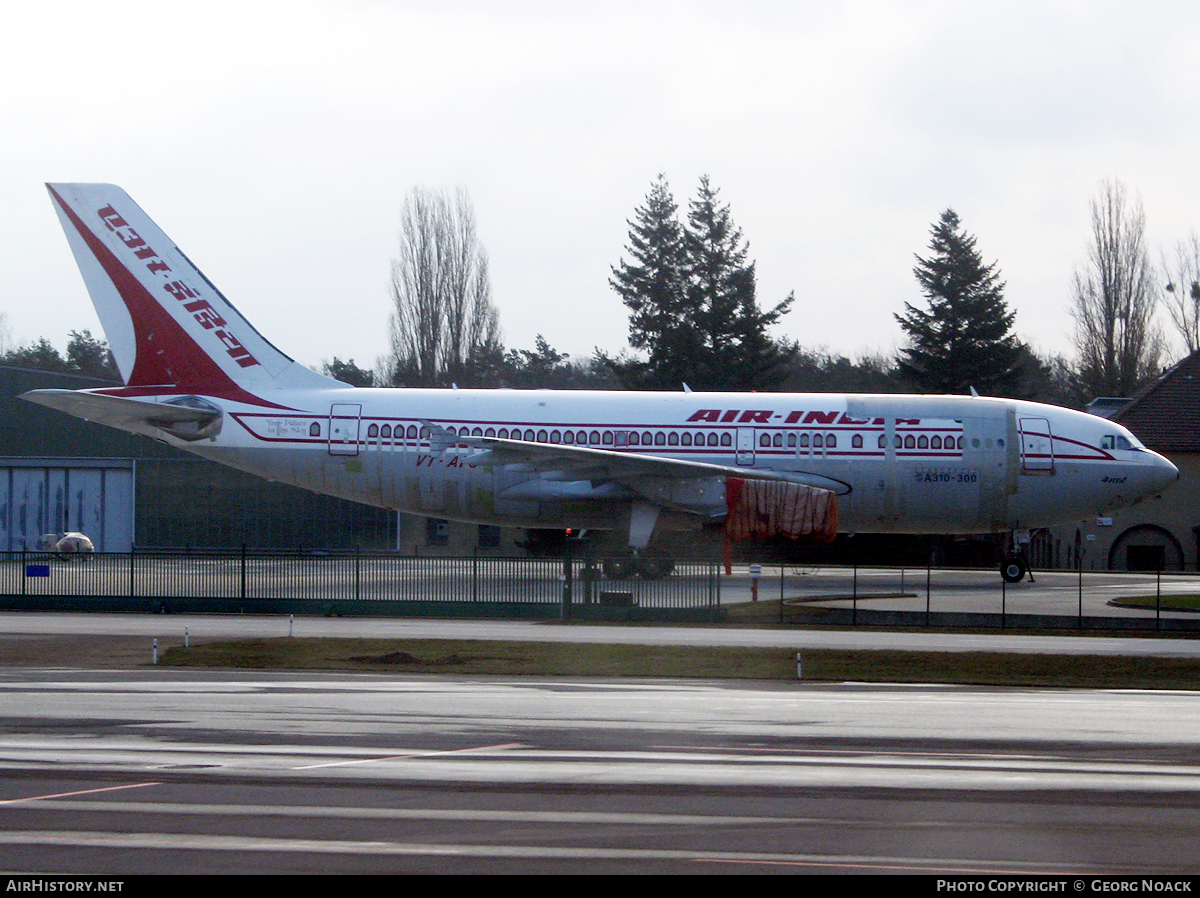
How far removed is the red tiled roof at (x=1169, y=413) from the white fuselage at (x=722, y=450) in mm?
15391

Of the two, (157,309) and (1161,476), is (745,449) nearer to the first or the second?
(1161,476)

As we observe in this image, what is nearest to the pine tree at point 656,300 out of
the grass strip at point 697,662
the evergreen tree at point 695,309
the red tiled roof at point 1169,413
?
the evergreen tree at point 695,309

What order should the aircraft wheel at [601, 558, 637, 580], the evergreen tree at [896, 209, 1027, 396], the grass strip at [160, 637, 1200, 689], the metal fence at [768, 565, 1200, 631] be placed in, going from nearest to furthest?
the grass strip at [160, 637, 1200, 689] < the metal fence at [768, 565, 1200, 631] < the aircraft wheel at [601, 558, 637, 580] < the evergreen tree at [896, 209, 1027, 396]

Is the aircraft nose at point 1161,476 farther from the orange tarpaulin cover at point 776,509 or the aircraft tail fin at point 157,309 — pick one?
the aircraft tail fin at point 157,309

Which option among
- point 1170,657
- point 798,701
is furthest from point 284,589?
point 1170,657

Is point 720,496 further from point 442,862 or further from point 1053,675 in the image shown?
point 442,862

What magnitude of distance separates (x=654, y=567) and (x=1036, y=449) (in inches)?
457

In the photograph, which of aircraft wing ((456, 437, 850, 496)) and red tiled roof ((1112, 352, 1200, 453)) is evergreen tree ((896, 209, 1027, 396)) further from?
aircraft wing ((456, 437, 850, 496))

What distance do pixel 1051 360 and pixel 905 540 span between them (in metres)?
53.5

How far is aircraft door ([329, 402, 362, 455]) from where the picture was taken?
1299 inches

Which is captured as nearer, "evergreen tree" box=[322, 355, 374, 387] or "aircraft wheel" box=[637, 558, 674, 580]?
"aircraft wheel" box=[637, 558, 674, 580]

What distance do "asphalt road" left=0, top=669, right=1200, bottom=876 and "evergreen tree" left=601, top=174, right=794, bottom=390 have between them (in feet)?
163

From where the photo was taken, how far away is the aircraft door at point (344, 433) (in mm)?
33000

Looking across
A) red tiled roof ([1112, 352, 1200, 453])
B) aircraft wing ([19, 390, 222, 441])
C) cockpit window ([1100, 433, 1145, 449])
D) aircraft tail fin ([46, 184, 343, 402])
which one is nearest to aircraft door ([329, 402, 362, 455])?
aircraft tail fin ([46, 184, 343, 402])
